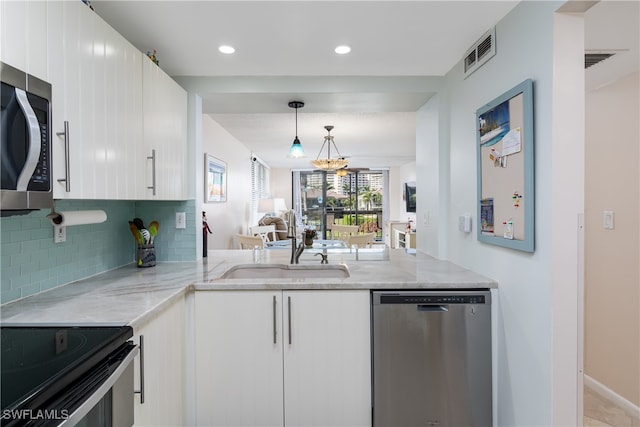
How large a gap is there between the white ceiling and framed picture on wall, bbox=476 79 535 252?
467 mm

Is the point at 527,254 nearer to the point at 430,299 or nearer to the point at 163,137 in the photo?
the point at 430,299

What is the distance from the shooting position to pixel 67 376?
2.85ft

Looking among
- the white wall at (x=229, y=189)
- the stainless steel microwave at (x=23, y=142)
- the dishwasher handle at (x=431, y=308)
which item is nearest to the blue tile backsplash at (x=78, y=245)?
the stainless steel microwave at (x=23, y=142)

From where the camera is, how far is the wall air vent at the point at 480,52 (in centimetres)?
177

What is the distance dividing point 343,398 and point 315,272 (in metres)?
0.79

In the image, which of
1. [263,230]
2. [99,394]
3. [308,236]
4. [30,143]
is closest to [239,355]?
[99,394]

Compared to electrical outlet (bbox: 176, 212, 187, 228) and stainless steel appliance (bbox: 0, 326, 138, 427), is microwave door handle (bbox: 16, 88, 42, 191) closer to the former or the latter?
→ stainless steel appliance (bbox: 0, 326, 138, 427)

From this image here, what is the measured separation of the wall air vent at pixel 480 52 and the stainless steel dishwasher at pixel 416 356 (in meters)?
1.27

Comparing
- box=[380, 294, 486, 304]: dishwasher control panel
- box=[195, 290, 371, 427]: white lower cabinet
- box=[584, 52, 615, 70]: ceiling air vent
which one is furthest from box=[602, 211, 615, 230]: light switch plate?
box=[195, 290, 371, 427]: white lower cabinet

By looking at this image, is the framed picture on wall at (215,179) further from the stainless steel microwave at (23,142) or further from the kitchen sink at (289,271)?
the stainless steel microwave at (23,142)

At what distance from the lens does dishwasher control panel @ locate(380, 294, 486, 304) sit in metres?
1.76

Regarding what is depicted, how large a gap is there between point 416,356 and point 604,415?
56.1 inches

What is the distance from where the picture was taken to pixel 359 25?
175 centimetres

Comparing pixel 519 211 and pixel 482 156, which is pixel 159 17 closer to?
pixel 482 156
